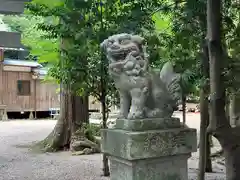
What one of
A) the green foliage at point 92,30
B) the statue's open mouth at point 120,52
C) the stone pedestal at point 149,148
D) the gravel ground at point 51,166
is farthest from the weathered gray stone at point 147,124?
the gravel ground at point 51,166

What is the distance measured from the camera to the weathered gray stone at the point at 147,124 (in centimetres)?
287

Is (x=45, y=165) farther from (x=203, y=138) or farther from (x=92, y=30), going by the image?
(x=203, y=138)

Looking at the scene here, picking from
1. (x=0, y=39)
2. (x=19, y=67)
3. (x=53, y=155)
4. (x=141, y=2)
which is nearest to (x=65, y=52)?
(x=141, y=2)

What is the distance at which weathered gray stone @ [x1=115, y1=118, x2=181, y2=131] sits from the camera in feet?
9.42

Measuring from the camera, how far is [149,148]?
2799mm

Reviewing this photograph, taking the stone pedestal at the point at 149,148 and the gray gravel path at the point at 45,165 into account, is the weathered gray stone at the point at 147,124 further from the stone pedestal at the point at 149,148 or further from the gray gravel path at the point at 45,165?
the gray gravel path at the point at 45,165

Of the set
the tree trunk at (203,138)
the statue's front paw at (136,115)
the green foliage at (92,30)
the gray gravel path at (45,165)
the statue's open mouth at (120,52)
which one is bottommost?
Result: the gray gravel path at (45,165)

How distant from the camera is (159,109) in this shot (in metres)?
3.09

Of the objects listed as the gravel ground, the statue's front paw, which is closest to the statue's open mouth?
the statue's front paw

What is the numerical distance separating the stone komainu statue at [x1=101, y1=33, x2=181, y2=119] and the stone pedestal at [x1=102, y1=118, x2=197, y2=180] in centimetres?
12

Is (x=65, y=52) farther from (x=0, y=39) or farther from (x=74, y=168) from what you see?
(x=0, y=39)

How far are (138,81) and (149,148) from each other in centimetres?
61

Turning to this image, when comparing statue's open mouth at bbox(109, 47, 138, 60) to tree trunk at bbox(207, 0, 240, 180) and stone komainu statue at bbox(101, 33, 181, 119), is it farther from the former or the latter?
tree trunk at bbox(207, 0, 240, 180)

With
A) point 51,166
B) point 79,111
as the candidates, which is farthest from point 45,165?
point 79,111
